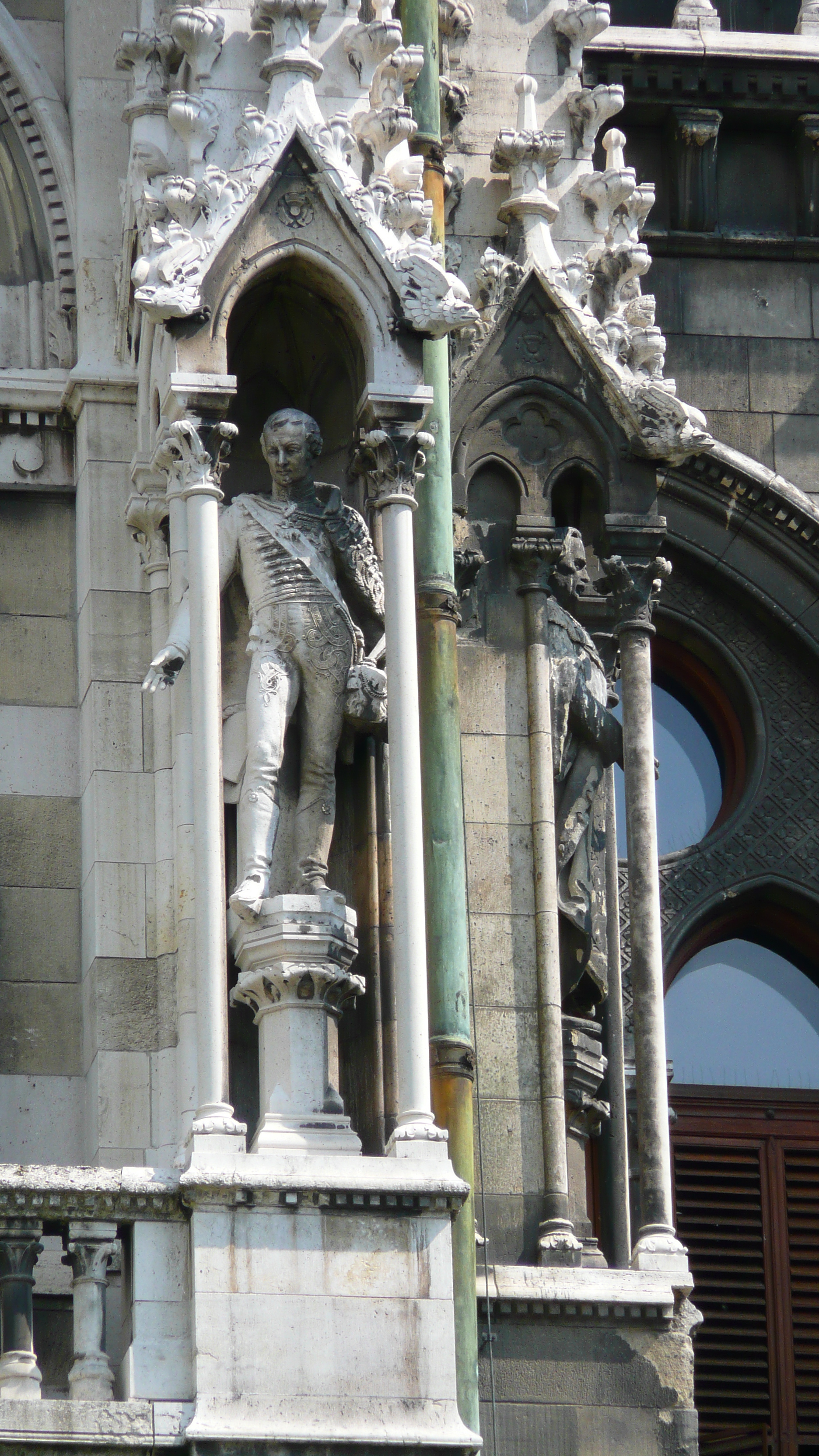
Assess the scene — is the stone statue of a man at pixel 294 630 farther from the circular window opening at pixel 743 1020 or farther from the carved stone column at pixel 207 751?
the circular window opening at pixel 743 1020

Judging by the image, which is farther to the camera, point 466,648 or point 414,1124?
point 466,648

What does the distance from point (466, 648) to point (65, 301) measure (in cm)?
214

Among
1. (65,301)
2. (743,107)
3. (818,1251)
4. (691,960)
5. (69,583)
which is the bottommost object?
(818,1251)

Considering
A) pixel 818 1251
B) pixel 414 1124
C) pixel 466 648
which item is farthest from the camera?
pixel 818 1251

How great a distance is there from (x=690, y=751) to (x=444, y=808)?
12.0 feet

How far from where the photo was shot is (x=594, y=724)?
15742 mm

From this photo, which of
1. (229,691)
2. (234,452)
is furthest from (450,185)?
(229,691)

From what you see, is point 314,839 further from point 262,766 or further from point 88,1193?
point 88,1193

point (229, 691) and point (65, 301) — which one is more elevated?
point (65, 301)

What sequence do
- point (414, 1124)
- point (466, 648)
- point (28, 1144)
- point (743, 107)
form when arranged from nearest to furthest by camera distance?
1. point (414, 1124)
2. point (28, 1144)
3. point (466, 648)
4. point (743, 107)

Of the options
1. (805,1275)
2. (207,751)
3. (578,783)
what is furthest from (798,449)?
(207,751)

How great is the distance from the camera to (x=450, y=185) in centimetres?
1595

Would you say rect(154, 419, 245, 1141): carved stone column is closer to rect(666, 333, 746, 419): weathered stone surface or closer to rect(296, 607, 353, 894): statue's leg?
rect(296, 607, 353, 894): statue's leg

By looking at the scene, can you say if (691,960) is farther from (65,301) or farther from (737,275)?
(65,301)
